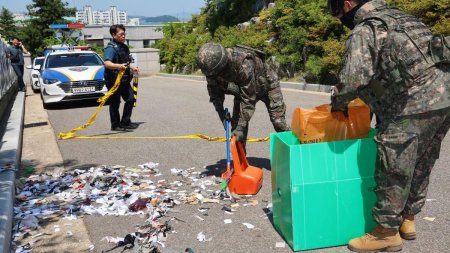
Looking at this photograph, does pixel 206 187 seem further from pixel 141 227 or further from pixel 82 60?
pixel 82 60

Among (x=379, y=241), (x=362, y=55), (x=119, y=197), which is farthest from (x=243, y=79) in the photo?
(x=379, y=241)

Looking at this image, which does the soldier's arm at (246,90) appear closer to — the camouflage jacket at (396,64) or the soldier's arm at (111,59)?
the camouflage jacket at (396,64)

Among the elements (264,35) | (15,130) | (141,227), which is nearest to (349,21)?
(141,227)

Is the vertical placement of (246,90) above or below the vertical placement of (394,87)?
below

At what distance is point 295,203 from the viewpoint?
123 inches

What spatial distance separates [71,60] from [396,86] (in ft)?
40.8

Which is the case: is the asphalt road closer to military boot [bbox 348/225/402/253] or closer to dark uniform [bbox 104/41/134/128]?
military boot [bbox 348/225/402/253]

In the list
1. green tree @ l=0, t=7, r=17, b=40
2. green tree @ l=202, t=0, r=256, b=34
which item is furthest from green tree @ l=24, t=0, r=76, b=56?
green tree @ l=202, t=0, r=256, b=34

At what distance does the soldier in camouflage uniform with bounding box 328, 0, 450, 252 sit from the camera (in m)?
2.72

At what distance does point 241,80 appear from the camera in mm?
4633

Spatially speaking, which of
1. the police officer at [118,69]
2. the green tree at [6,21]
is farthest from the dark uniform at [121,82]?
the green tree at [6,21]

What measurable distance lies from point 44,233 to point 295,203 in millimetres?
2256

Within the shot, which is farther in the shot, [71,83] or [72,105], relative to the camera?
[72,105]

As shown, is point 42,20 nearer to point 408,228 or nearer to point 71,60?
point 71,60
